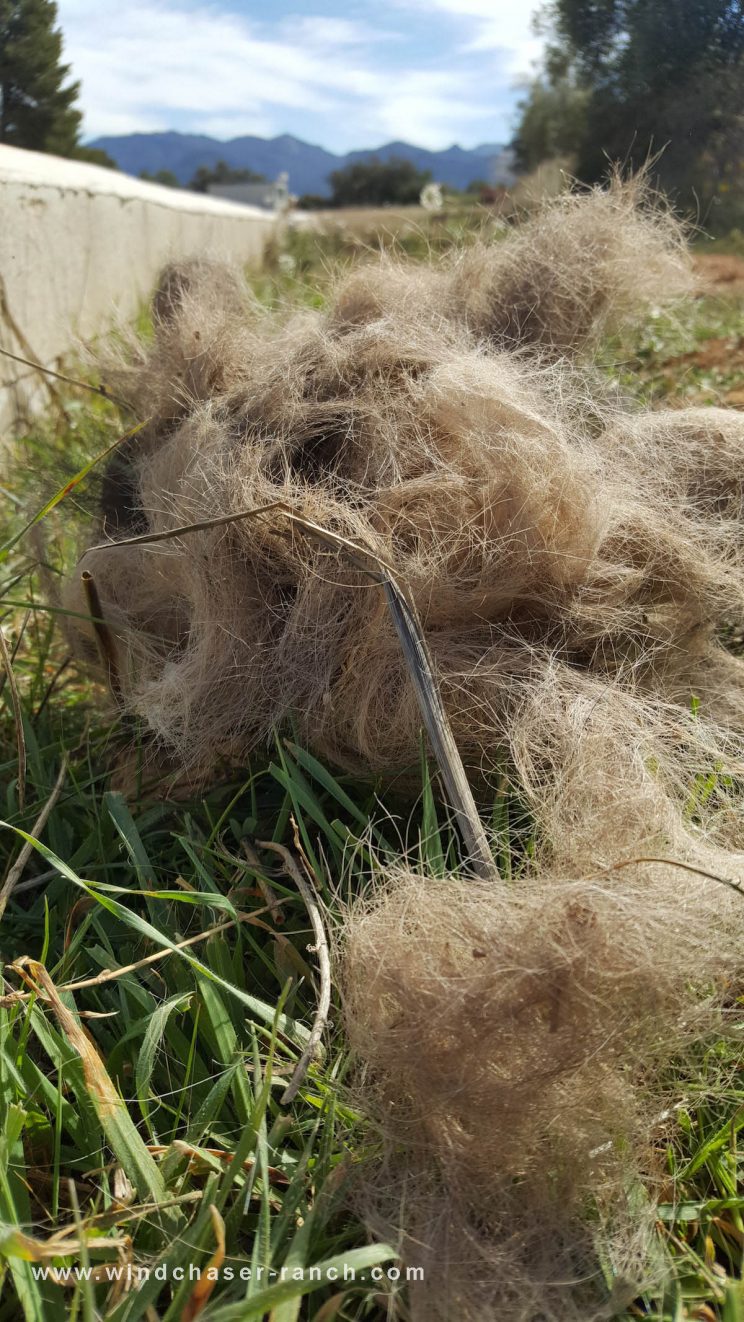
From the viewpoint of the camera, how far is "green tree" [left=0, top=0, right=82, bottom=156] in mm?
2654

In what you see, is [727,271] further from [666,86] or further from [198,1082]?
[198,1082]

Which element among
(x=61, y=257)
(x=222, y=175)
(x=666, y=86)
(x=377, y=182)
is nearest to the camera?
(x=666, y=86)

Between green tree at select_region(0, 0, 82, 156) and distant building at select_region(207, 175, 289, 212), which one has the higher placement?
distant building at select_region(207, 175, 289, 212)

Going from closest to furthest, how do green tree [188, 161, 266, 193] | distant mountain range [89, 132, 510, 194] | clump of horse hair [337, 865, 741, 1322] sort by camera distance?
1. clump of horse hair [337, 865, 741, 1322]
2. distant mountain range [89, 132, 510, 194]
3. green tree [188, 161, 266, 193]

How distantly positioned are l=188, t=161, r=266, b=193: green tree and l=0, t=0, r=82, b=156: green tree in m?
18.0

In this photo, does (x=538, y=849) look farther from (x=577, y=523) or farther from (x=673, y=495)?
(x=673, y=495)

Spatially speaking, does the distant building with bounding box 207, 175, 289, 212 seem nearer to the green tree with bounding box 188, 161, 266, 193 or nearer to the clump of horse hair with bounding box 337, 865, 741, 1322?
the green tree with bounding box 188, 161, 266, 193

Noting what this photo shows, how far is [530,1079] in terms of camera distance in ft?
2.40

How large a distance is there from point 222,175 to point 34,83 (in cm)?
2017

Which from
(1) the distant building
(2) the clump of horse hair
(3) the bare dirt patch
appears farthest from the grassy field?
(1) the distant building

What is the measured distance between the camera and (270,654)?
122 centimetres

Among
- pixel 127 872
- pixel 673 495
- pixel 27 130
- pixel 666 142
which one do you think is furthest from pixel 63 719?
pixel 27 130

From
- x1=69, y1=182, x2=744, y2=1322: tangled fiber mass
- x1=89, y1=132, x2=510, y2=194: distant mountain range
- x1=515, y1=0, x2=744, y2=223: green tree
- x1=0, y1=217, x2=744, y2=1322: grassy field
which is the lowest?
x1=0, y1=217, x2=744, y2=1322: grassy field

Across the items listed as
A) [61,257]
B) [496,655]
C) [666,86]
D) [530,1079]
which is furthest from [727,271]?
[530,1079]
